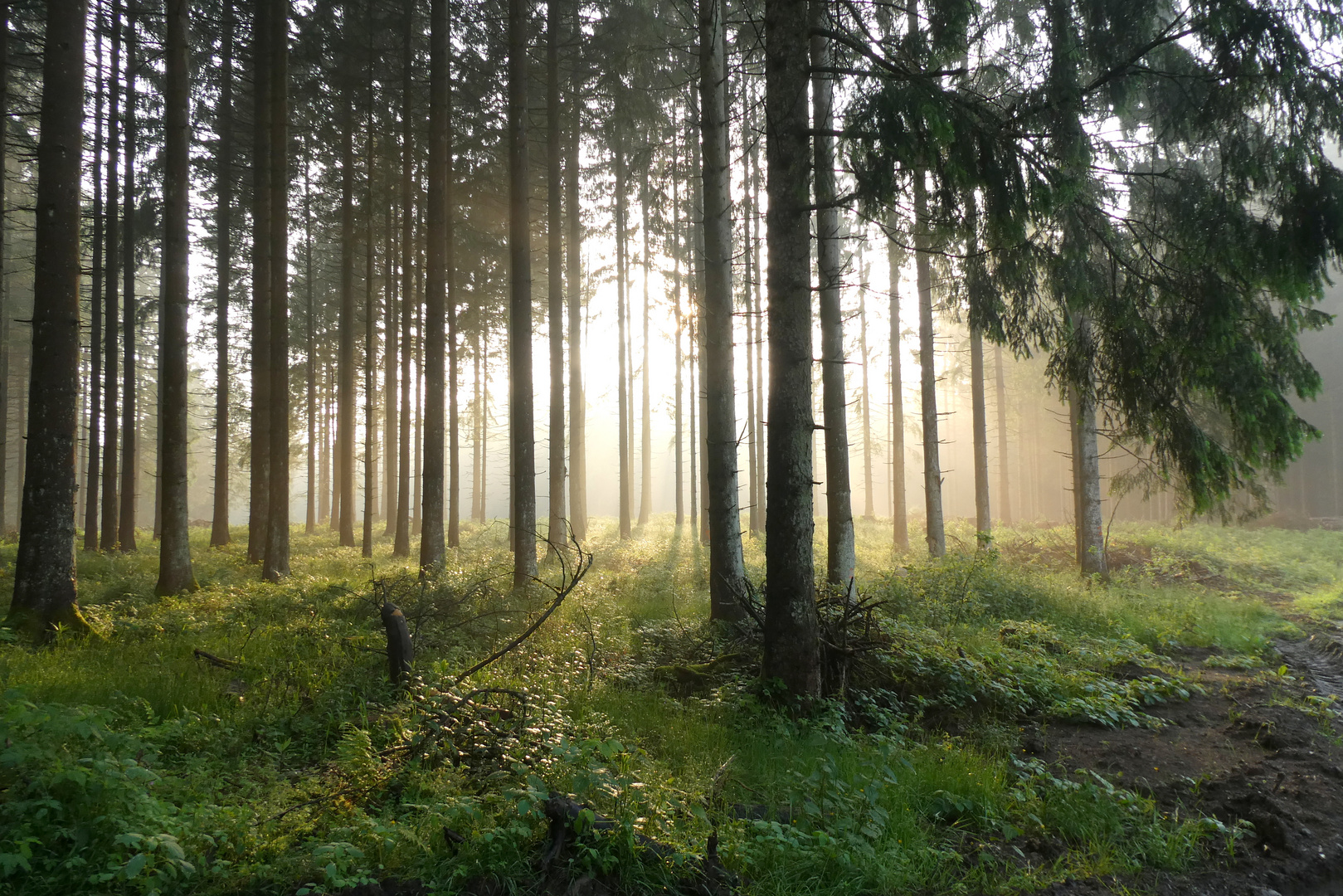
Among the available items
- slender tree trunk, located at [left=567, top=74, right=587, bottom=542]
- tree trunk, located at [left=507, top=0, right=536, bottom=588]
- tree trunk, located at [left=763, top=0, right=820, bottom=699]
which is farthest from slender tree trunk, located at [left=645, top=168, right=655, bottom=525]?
tree trunk, located at [left=763, top=0, right=820, bottom=699]

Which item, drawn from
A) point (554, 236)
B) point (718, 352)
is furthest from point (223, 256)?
point (718, 352)

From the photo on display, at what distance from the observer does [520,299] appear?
10.6 meters

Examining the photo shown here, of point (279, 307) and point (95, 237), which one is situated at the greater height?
point (95, 237)

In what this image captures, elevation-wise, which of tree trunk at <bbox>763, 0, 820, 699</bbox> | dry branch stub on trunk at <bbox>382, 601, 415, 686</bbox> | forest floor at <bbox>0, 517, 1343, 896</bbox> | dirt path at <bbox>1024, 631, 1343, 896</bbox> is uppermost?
tree trunk at <bbox>763, 0, 820, 699</bbox>

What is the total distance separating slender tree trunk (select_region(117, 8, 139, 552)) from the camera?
1425 cm

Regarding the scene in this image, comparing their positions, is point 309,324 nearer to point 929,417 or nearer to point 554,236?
point 554,236

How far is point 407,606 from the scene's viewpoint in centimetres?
853

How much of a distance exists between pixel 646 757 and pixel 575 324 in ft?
51.1

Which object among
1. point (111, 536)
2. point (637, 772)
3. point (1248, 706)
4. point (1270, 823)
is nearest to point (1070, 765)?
point (1270, 823)

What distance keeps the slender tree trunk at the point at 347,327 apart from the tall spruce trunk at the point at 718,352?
9.92 meters

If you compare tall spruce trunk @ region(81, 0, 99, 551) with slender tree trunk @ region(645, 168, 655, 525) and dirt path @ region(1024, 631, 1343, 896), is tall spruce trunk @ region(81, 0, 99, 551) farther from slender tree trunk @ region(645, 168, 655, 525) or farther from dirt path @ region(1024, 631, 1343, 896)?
dirt path @ region(1024, 631, 1343, 896)

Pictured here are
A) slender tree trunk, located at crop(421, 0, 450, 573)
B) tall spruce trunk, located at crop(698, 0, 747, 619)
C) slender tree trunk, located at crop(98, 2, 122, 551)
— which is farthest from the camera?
slender tree trunk, located at crop(98, 2, 122, 551)

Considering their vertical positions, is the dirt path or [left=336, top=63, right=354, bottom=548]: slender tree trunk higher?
[left=336, top=63, right=354, bottom=548]: slender tree trunk

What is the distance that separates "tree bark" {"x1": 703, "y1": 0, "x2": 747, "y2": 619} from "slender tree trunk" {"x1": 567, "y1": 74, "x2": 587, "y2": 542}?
794 centimetres
